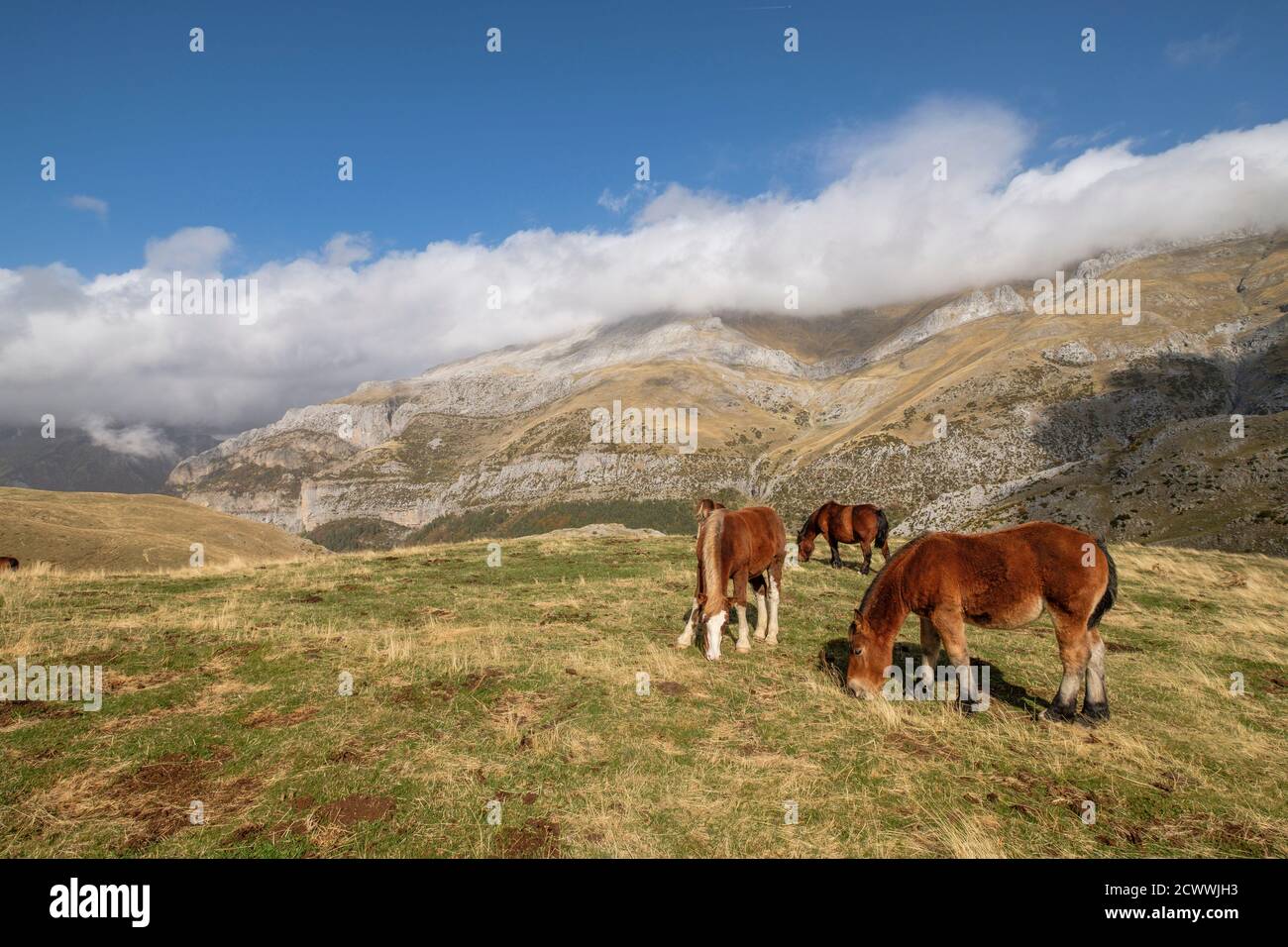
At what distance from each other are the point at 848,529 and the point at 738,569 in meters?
13.4

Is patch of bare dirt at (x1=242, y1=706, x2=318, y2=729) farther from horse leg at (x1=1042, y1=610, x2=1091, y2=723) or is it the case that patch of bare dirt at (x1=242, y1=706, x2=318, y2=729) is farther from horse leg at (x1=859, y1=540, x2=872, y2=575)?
horse leg at (x1=859, y1=540, x2=872, y2=575)

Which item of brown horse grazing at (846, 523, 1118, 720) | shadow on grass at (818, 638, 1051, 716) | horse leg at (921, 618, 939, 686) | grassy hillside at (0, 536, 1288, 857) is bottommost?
shadow on grass at (818, 638, 1051, 716)

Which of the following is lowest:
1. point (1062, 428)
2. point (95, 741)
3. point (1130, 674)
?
point (1130, 674)

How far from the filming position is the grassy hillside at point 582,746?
604 centimetres

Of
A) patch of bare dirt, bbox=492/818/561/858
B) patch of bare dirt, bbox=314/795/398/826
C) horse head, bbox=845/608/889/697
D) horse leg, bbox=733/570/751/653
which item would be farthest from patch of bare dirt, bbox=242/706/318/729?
horse head, bbox=845/608/889/697

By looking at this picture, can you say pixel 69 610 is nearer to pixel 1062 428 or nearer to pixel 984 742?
pixel 984 742

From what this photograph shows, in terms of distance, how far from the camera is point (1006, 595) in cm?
909

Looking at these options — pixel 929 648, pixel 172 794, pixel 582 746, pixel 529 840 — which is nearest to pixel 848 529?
pixel 929 648

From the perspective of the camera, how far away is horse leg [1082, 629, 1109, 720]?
30.0ft
